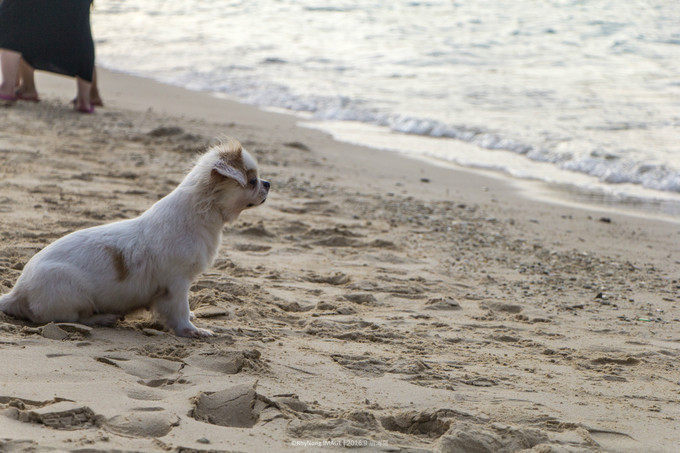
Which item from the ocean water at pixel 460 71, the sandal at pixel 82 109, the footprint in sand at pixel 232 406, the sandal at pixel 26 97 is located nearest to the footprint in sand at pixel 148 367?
the footprint in sand at pixel 232 406

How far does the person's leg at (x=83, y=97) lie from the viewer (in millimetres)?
9562

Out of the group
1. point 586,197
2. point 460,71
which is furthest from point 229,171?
point 460,71

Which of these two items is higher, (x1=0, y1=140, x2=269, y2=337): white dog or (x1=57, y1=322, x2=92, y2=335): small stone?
(x1=0, y1=140, x2=269, y2=337): white dog

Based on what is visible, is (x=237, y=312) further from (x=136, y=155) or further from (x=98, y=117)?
(x=98, y=117)

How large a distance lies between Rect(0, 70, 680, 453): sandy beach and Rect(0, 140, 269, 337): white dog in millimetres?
122

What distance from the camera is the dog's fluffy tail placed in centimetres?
394

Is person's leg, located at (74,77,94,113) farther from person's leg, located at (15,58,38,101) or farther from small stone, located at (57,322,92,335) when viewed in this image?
small stone, located at (57,322,92,335)

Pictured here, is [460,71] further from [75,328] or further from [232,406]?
[232,406]

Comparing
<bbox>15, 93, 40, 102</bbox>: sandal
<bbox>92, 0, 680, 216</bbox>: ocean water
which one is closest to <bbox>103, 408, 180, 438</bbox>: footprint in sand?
<bbox>92, 0, 680, 216</bbox>: ocean water

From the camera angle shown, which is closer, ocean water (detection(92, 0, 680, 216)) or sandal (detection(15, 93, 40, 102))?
ocean water (detection(92, 0, 680, 216))

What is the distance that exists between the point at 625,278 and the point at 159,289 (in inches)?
136

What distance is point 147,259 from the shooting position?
157 inches

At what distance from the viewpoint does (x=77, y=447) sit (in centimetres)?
262

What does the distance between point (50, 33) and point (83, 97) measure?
0.86 meters
